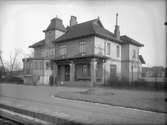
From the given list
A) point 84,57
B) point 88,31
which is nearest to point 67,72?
point 84,57

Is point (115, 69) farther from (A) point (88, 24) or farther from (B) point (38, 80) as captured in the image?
(B) point (38, 80)

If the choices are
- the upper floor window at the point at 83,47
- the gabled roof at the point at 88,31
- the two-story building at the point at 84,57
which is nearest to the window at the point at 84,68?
the two-story building at the point at 84,57

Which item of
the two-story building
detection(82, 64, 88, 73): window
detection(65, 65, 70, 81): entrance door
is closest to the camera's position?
the two-story building

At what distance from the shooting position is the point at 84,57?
17078 millimetres

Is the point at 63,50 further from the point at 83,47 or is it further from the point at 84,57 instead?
the point at 84,57

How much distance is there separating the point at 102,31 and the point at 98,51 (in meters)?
2.88

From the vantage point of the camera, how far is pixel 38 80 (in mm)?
20422

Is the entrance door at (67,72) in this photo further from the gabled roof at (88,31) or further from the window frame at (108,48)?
the window frame at (108,48)

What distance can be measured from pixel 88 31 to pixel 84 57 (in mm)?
3230

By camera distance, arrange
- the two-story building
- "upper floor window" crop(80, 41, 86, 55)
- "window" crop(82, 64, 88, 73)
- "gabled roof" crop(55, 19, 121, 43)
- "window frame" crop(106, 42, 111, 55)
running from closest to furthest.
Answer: the two-story building
"gabled roof" crop(55, 19, 121, 43)
"upper floor window" crop(80, 41, 86, 55)
"window" crop(82, 64, 88, 73)
"window frame" crop(106, 42, 111, 55)

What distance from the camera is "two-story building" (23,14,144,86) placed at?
17.5m

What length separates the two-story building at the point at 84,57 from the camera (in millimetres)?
17500

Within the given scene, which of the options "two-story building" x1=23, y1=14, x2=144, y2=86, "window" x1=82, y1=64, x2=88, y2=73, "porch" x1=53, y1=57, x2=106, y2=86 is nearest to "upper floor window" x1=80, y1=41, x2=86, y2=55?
"two-story building" x1=23, y1=14, x2=144, y2=86

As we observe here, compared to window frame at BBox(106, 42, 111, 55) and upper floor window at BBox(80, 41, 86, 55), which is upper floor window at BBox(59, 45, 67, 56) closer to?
upper floor window at BBox(80, 41, 86, 55)
